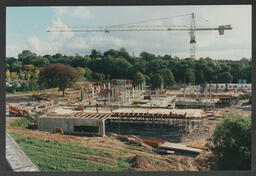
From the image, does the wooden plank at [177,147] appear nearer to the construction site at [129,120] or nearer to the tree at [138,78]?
the construction site at [129,120]

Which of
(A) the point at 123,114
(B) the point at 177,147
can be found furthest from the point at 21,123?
(B) the point at 177,147

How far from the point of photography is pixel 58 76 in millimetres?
14094

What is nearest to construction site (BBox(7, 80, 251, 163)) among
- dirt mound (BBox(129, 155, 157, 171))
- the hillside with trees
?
dirt mound (BBox(129, 155, 157, 171))

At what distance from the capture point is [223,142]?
7.03 metres

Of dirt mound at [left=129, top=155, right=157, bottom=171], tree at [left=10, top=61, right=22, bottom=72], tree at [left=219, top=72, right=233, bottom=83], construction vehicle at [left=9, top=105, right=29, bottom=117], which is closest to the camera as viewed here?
dirt mound at [left=129, top=155, right=157, bottom=171]

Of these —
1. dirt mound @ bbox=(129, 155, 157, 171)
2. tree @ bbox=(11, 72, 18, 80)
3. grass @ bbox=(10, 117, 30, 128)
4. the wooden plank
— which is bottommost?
dirt mound @ bbox=(129, 155, 157, 171)

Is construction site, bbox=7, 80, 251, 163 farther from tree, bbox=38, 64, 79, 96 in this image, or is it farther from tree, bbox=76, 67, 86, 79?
tree, bbox=76, 67, 86, 79

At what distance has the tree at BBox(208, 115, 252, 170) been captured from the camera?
6.52 meters

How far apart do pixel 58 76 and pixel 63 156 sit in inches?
260

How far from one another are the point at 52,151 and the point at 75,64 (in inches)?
313

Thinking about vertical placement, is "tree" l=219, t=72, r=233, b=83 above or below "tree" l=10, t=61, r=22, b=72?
below

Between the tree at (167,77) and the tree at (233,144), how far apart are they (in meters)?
8.15

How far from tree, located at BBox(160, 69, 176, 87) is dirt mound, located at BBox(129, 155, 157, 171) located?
7.69 metres

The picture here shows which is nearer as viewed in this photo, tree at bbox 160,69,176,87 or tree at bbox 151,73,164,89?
tree at bbox 160,69,176,87
